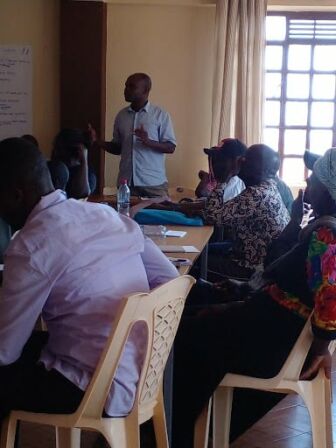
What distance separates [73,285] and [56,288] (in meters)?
0.04

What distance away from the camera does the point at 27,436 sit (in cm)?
278

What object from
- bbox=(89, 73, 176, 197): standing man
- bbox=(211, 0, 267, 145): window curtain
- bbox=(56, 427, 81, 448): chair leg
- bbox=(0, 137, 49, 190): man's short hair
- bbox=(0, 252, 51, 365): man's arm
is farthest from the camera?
bbox=(211, 0, 267, 145): window curtain

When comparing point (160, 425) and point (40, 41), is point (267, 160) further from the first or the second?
point (40, 41)

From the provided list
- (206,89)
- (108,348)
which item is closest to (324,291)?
(108,348)

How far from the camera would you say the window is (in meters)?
6.20

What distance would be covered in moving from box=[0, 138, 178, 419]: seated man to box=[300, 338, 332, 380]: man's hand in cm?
68

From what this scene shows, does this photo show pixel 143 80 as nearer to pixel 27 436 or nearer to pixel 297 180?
pixel 297 180

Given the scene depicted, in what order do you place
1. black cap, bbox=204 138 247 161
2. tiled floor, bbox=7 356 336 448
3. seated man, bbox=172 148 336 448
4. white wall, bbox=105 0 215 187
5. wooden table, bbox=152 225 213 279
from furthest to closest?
white wall, bbox=105 0 215 187, black cap, bbox=204 138 247 161, wooden table, bbox=152 225 213 279, tiled floor, bbox=7 356 336 448, seated man, bbox=172 148 336 448

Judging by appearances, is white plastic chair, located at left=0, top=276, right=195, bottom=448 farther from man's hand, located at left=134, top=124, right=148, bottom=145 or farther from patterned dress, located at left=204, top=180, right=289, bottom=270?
man's hand, located at left=134, top=124, right=148, bottom=145

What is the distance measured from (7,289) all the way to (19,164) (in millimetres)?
331

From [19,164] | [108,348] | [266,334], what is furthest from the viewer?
[266,334]

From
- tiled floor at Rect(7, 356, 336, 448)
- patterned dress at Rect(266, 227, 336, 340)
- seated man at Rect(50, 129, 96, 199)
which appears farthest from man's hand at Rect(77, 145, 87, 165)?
patterned dress at Rect(266, 227, 336, 340)

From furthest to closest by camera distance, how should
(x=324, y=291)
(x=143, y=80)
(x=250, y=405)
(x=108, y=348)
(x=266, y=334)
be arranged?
(x=143, y=80) → (x=250, y=405) → (x=266, y=334) → (x=324, y=291) → (x=108, y=348)

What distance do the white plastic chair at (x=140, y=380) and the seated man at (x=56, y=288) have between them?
1.2 inches
